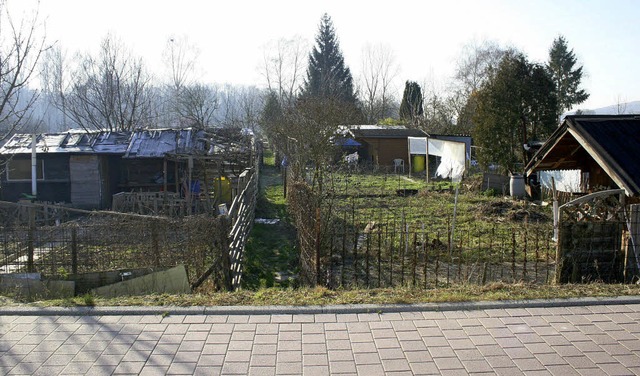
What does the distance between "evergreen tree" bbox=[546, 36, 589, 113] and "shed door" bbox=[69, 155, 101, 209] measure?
4447 centimetres

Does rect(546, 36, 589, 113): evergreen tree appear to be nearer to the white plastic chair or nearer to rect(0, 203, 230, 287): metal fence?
the white plastic chair

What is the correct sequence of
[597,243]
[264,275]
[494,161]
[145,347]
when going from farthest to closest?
[494,161], [264,275], [597,243], [145,347]

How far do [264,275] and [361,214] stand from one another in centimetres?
656

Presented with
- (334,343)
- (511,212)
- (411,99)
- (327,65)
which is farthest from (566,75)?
(334,343)

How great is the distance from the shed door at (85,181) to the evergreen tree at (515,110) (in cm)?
1621

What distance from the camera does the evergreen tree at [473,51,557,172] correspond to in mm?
22812

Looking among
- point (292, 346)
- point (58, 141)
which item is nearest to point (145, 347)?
point (292, 346)

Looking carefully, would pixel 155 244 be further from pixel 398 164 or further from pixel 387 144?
pixel 387 144

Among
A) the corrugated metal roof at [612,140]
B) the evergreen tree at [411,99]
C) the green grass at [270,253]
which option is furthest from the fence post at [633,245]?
the evergreen tree at [411,99]

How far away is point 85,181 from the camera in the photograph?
71.9 ft

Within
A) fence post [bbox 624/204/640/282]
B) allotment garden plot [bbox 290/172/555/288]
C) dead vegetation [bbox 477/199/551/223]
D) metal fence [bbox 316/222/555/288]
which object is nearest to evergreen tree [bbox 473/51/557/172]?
allotment garden plot [bbox 290/172/555/288]

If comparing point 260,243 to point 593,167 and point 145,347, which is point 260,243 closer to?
point 593,167

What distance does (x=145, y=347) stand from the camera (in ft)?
15.5

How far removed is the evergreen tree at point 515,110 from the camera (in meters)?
22.8
